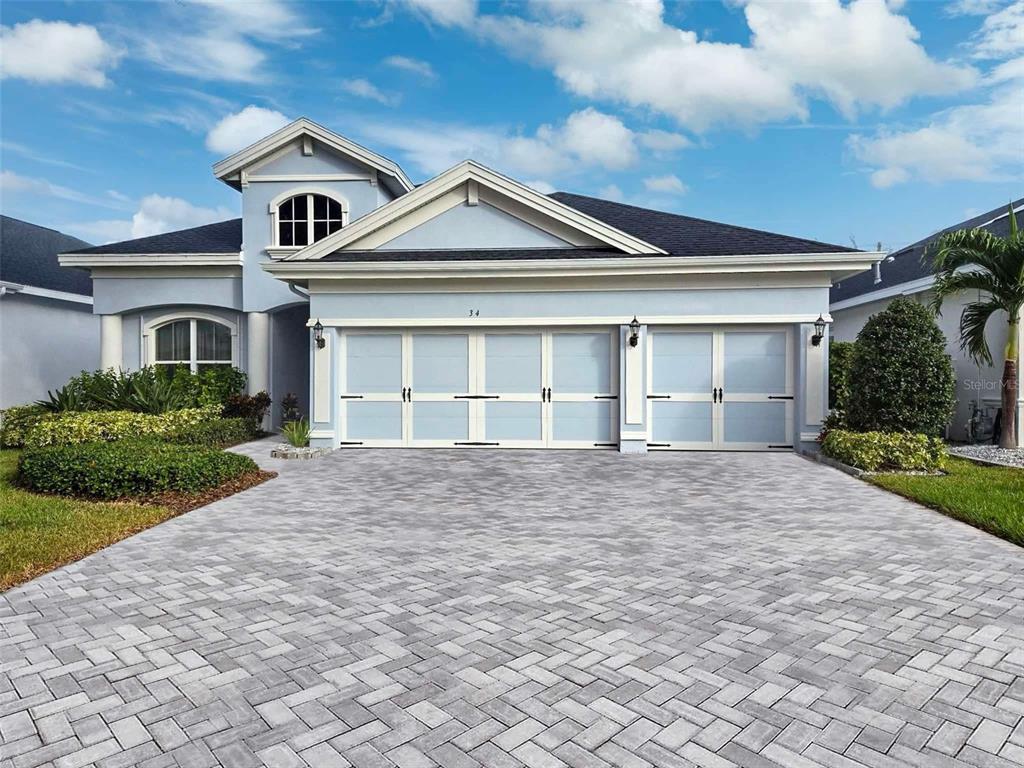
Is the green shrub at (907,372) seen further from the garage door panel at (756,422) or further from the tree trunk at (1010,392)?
the tree trunk at (1010,392)

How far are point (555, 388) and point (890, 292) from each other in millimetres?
9692

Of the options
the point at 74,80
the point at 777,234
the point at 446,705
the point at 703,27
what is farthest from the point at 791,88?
the point at 446,705

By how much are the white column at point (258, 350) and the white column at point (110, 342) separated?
315 centimetres

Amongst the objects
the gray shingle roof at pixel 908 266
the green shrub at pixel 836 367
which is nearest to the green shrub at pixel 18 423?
the green shrub at pixel 836 367

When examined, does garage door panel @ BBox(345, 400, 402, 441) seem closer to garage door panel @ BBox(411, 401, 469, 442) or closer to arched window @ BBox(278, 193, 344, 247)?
garage door panel @ BBox(411, 401, 469, 442)

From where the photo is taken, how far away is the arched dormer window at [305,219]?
49.8 feet

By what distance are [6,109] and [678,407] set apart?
1591 centimetres

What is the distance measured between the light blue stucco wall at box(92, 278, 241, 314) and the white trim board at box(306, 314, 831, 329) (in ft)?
13.7

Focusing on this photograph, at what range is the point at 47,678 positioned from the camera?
3252mm

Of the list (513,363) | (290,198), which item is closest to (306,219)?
(290,198)

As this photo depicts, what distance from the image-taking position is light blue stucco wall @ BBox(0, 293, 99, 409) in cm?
1612

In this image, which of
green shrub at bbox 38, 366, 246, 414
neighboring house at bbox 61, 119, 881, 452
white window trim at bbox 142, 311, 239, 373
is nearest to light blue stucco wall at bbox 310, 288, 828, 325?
neighboring house at bbox 61, 119, 881, 452

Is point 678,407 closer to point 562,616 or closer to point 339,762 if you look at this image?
point 562,616

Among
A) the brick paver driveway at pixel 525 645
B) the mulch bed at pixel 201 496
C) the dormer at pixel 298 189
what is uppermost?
the dormer at pixel 298 189
